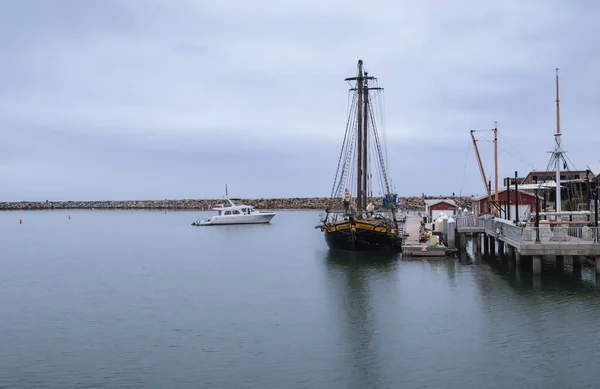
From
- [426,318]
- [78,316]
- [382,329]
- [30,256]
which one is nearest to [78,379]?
[78,316]

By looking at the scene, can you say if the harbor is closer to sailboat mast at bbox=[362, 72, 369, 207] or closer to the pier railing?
the pier railing

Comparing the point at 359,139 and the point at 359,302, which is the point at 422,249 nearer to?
the point at 359,139

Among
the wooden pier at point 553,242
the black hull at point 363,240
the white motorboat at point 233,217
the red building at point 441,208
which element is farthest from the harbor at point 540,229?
the white motorboat at point 233,217

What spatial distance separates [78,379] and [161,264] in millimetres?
29047

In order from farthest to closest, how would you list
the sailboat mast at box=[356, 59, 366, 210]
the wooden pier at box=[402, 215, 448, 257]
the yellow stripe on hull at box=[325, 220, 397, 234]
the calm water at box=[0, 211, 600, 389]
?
the sailboat mast at box=[356, 59, 366, 210] → the yellow stripe on hull at box=[325, 220, 397, 234] → the wooden pier at box=[402, 215, 448, 257] → the calm water at box=[0, 211, 600, 389]

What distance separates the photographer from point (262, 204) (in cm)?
17862

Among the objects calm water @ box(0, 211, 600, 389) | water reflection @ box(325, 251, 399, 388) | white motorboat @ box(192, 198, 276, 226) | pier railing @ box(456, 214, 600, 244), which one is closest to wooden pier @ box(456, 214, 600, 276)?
pier railing @ box(456, 214, 600, 244)

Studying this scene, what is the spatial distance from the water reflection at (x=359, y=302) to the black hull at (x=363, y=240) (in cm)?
60

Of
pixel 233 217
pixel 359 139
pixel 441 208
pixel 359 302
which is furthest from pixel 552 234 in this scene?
pixel 233 217

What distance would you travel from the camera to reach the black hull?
46.5 m

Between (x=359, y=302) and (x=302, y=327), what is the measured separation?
5.92 metres

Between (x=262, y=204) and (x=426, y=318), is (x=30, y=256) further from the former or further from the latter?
(x=262, y=204)

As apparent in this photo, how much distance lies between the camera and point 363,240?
46.7 m

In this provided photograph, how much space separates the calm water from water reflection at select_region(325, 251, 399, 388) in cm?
8
